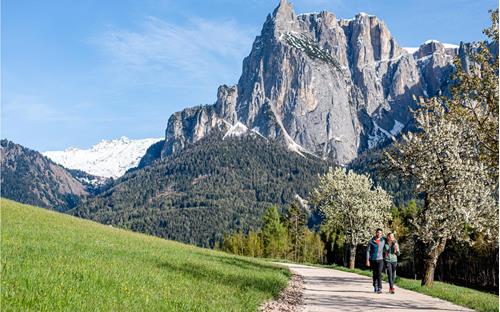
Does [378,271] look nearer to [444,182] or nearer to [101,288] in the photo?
[444,182]

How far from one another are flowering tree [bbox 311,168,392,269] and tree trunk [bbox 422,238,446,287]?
23.2 metres

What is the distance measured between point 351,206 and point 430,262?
25.5m

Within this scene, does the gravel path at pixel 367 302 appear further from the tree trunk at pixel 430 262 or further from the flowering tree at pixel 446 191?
the flowering tree at pixel 446 191

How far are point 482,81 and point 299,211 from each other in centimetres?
11873

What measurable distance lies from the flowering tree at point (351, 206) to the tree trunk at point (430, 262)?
Result: 76.2 feet

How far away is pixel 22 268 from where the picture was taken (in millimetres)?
13906

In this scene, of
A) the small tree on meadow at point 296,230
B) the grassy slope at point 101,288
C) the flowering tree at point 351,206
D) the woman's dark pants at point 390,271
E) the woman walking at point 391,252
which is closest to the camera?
the grassy slope at point 101,288

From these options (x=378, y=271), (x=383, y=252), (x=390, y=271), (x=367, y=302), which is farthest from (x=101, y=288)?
(x=383, y=252)

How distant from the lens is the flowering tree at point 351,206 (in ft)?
186

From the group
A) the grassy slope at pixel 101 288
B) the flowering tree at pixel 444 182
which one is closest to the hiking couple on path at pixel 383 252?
the flowering tree at pixel 444 182

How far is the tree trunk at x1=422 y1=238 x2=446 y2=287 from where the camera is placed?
3122 centimetres

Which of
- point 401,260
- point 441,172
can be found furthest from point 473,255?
point 441,172

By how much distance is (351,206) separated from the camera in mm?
57500

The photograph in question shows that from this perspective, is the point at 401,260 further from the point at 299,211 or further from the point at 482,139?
the point at 482,139
